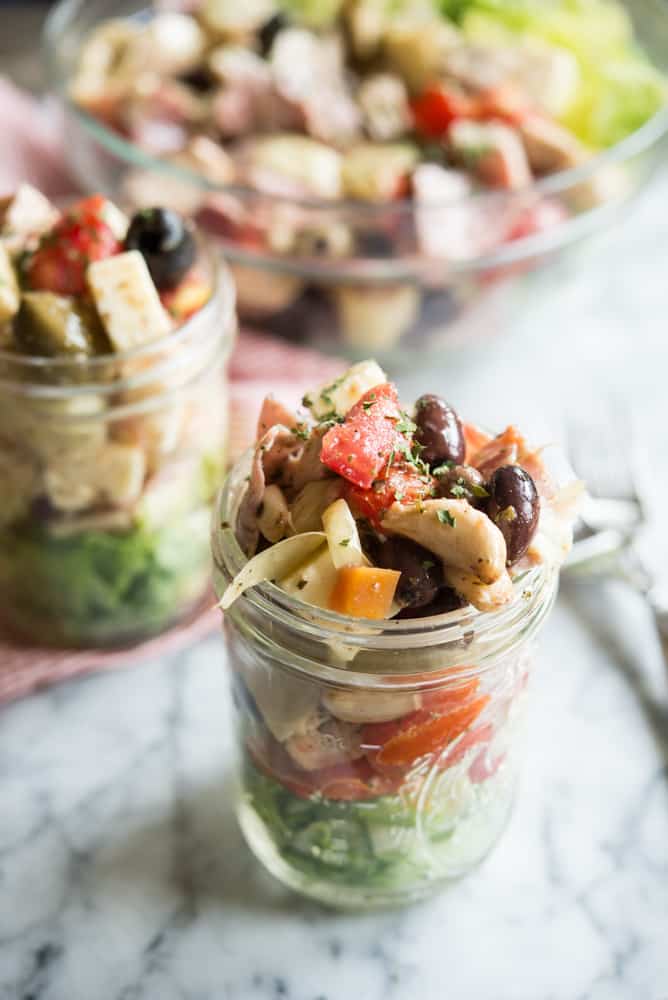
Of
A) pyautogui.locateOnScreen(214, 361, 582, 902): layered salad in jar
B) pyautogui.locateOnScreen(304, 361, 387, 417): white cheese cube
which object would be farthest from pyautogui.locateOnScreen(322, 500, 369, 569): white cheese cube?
pyautogui.locateOnScreen(304, 361, 387, 417): white cheese cube

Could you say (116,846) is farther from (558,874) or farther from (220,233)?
(220,233)

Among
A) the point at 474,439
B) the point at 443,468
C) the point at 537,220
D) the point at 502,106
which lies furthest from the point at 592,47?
the point at 443,468

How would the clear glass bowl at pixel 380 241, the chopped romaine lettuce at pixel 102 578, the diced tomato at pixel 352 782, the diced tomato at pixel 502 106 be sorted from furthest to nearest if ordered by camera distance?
the diced tomato at pixel 502 106 < the clear glass bowl at pixel 380 241 < the chopped romaine lettuce at pixel 102 578 < the diced tomato at pixel 352 782

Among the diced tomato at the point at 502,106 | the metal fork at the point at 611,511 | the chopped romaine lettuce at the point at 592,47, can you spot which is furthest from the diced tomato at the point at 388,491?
the chopped romaine lettuce at the point at 592,47

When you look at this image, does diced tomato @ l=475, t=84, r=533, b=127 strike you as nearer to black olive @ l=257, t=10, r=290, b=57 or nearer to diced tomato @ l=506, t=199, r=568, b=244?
diced tomato @ l=506, t=199, r=568, b=244

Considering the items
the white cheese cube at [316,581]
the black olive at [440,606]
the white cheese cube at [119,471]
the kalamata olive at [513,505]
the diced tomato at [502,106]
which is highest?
the kalamata olive at [513,505]

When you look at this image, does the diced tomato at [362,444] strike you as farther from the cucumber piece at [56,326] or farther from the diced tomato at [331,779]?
the cucumber piece at [56,326]

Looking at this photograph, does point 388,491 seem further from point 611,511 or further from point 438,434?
point 611,511

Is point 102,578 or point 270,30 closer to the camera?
point 102,578
